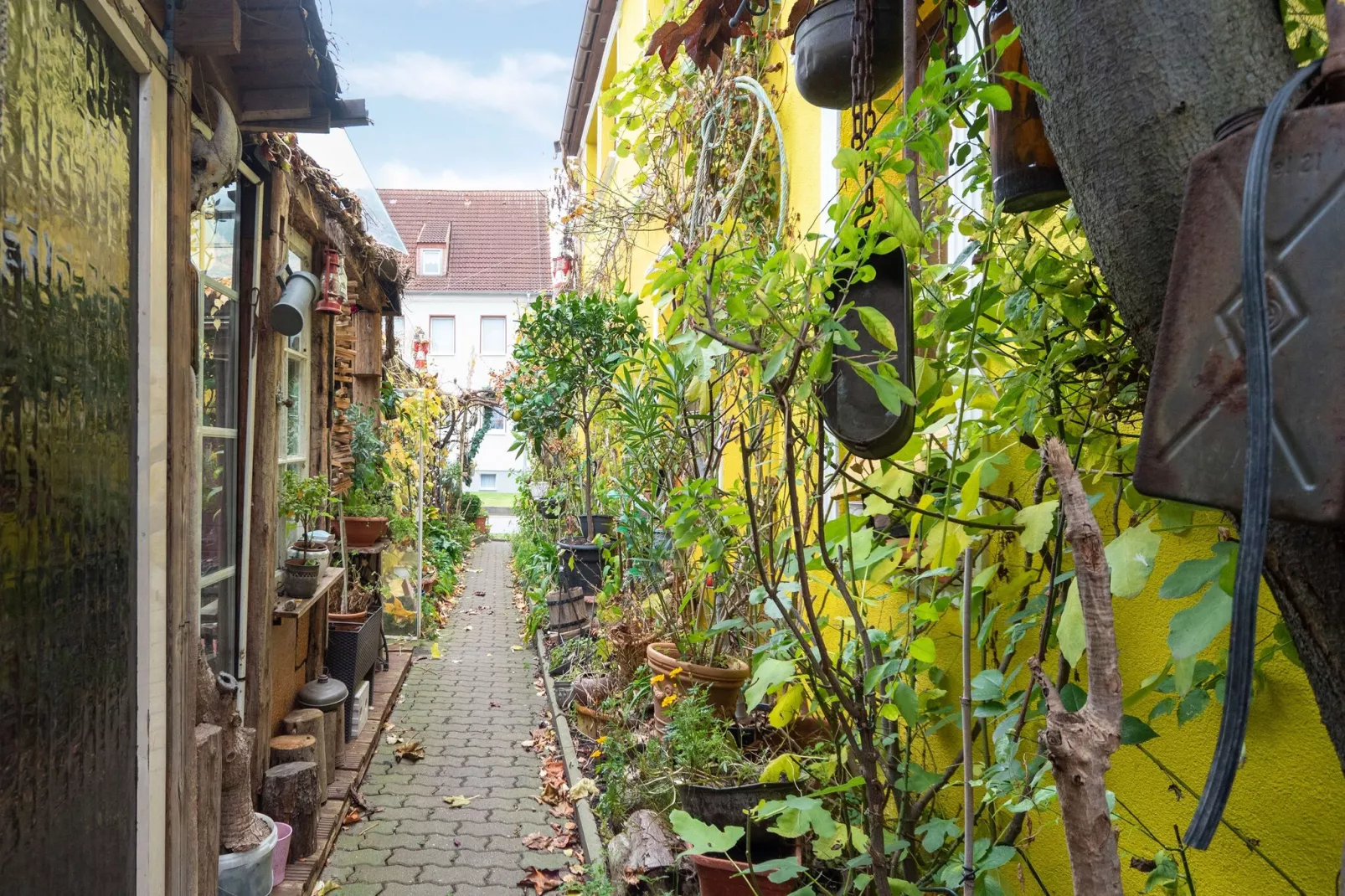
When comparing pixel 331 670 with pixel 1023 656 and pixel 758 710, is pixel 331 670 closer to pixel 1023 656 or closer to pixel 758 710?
pixel 758 710

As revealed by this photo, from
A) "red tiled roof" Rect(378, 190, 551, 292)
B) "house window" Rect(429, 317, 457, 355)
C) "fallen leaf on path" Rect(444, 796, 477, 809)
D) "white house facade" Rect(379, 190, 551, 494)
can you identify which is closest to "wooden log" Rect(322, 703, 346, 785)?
"fallen leaf on path" Rect(444, 796, 477, 809)

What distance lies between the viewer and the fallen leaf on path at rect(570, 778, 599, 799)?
4.55 meters

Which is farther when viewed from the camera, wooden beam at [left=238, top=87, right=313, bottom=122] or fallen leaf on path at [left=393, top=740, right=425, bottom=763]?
fallen leaf on path at [left=393, top=740, right=425, bottom=763]

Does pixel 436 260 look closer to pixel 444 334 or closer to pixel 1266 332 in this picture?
pixel 444 334

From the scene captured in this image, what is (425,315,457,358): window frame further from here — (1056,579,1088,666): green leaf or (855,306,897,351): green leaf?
(1056,579,1088,666): green leaf

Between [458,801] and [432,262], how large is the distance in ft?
79.6

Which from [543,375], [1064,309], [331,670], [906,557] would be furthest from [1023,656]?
[543,375]

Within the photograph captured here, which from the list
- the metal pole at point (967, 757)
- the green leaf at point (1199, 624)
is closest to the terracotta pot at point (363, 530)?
the metal pole at point (967, 757)

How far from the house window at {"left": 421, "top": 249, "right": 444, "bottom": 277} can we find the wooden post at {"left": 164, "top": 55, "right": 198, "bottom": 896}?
25.5 metres

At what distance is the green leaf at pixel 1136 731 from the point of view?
Answer: 4.64ft

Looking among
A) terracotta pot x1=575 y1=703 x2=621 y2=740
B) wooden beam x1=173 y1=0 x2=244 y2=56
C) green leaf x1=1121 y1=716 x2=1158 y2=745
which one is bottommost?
terracotta pot x1=575 y1=703 x2=621 y2=740

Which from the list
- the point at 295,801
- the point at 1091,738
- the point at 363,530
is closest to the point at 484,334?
the point at 363,530

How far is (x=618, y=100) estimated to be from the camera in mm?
3504

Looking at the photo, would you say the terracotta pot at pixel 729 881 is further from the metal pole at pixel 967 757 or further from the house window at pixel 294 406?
the house window at pixel 294 406
